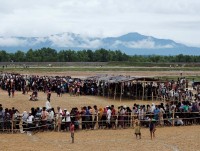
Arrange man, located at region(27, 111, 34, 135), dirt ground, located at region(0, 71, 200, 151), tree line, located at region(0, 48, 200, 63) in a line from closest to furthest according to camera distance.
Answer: dirt ground, located at region(0, 71, 200, 151) < man, located at region(27, 111, 34, 135) < tree line, located at region(0, 48, 200, 63)

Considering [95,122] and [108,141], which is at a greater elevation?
[95,122]

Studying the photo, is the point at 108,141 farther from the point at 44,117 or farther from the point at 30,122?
the point at 30,122

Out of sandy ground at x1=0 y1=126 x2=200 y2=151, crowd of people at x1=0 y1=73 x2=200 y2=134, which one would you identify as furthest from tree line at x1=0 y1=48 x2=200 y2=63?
sandy ground at x1=0 y1=126 x2=200 y2=151

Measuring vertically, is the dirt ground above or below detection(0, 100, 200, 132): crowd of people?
below

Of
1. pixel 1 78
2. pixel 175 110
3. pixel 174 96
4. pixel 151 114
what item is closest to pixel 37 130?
pixel 151 114

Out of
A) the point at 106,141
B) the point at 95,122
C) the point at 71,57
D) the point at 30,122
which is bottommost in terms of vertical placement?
the point at 106,141

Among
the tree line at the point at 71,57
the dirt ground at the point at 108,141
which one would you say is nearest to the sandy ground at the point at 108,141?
the dirt ground at the point at 108,141

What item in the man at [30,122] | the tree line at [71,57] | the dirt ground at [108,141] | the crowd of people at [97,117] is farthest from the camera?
the tree line at [71,57]

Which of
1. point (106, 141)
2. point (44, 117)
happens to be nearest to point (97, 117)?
point (44, 117)

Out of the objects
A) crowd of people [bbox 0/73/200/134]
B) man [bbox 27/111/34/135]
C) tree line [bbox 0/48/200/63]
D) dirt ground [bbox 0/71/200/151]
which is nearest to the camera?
dirt ground [bbox 0/71/200/151]

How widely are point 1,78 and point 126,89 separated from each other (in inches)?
569

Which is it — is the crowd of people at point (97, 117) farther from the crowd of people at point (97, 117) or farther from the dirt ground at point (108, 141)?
the dirt ground at point (108, 141)

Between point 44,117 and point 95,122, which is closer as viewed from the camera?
point 44,117

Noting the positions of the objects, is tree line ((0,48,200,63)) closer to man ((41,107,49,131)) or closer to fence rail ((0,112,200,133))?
fence rail ((0,112,200,133))
